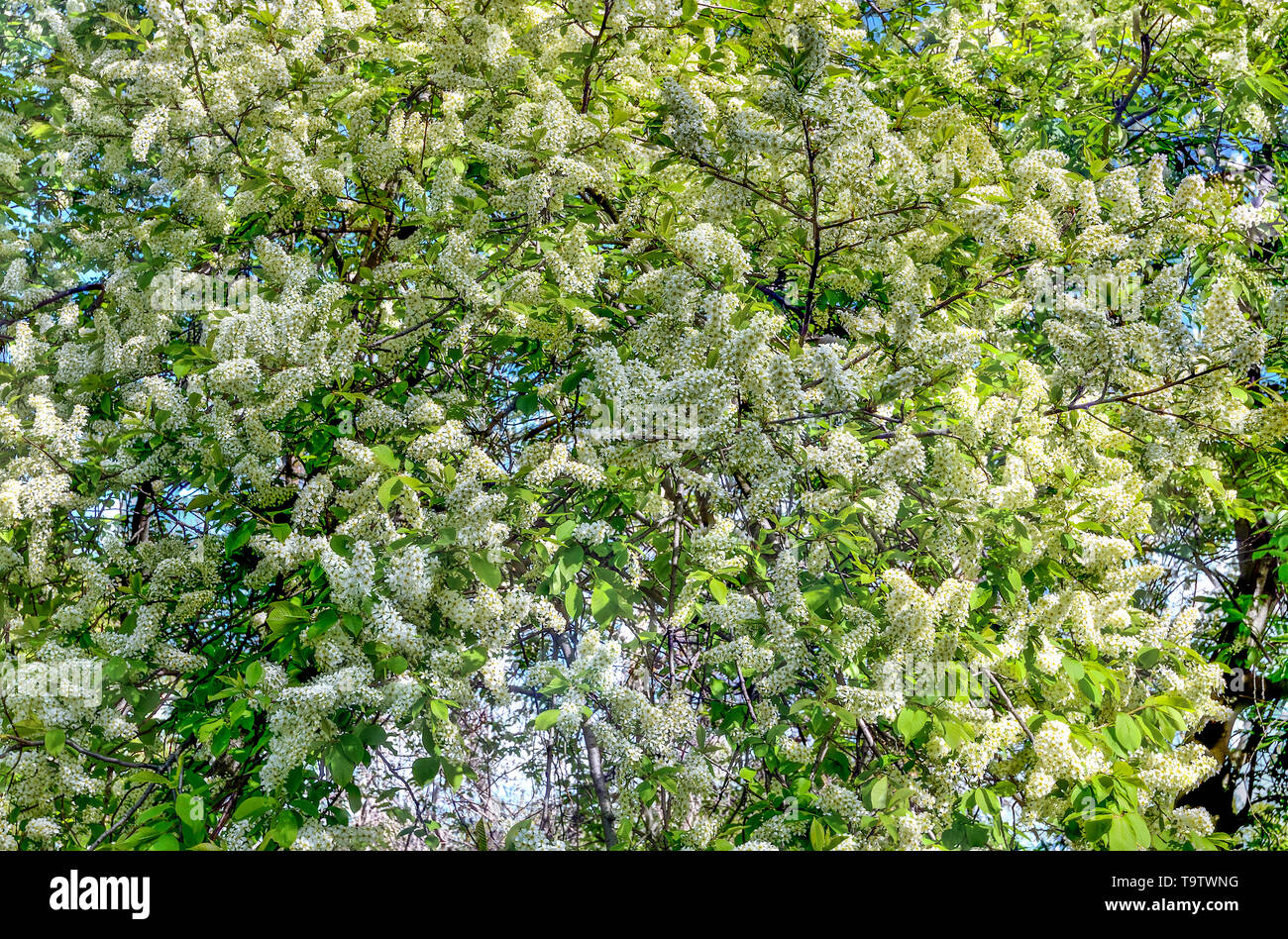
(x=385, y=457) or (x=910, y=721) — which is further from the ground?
(x=385, y=457)

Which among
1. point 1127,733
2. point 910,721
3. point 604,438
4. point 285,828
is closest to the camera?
point 285,828

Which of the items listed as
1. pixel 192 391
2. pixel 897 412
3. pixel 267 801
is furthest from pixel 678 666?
pixel 192 391

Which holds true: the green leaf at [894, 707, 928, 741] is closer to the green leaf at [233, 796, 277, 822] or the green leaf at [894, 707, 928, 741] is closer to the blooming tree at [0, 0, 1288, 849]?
the blooming tree at [0, 0, 1288, 849]

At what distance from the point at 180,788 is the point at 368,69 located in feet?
8.89

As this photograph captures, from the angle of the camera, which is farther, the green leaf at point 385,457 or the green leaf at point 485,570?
the green leaf at point 385,457

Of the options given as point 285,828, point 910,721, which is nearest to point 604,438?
point 910,721

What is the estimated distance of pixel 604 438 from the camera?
2.27 meters

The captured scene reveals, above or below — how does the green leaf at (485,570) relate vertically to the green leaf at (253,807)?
above

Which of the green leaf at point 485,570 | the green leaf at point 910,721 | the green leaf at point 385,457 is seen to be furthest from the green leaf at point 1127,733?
the green leaf at point 385,457

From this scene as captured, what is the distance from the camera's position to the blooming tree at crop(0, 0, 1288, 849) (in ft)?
7.38

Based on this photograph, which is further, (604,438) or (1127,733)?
(1127,733)

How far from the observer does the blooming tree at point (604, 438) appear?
7.38 feet

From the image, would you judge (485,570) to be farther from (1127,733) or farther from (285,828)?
(1127,733)

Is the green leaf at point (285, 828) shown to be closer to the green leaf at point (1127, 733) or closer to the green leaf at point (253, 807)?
the green leaf at point (253, 807)
